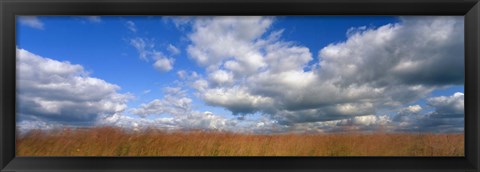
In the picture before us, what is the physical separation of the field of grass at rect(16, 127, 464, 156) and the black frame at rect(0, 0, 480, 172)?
8cm

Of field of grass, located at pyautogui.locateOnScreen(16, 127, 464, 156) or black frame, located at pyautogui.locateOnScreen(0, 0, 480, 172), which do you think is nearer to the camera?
black frame, located at pyautogui.locateOnScreen(0, 0, 480, 172)

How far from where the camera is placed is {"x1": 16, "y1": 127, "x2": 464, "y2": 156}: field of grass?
6.10 ft

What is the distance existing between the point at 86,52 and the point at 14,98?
1.25ft

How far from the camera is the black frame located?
1.75 metres

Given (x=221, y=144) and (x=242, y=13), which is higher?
(x=242, y=13)

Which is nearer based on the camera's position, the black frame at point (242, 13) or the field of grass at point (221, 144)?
the black frame at point (242, 13)

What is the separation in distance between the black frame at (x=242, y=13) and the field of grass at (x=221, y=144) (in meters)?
0.08

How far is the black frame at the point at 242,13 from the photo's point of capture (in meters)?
1.75

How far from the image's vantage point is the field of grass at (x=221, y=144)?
186 cm

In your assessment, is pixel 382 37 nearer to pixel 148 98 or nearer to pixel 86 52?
pixel 148 98

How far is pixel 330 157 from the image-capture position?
179cm

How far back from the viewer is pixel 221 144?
190 cm

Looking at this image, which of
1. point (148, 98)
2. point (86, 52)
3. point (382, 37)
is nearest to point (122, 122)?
point (148, 98)

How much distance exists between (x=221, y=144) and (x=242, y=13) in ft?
2.06
